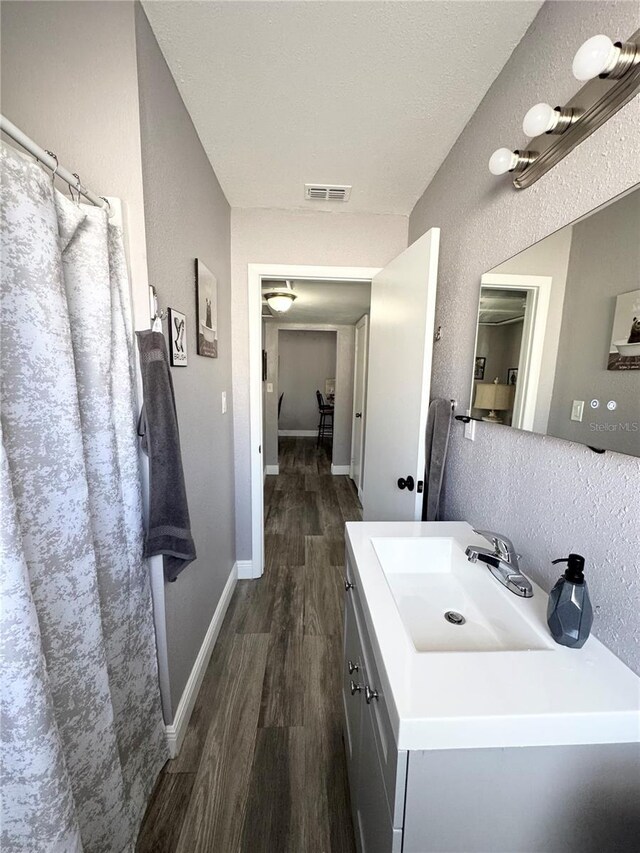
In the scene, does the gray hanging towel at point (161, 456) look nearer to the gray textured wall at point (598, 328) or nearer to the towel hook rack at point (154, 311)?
the towel hook rack at point (154, 311)

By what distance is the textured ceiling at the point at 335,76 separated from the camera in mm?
958

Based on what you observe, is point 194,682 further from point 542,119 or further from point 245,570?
point 542,119

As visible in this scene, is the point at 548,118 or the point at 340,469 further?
the point at 340,469

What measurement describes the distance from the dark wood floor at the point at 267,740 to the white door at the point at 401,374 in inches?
30.4

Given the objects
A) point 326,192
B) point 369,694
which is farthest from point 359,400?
point 369,694

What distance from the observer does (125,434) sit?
959mm

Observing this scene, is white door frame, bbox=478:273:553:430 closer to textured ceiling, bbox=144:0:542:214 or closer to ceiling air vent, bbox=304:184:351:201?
textured ceiling, bbox=144:0:542:214

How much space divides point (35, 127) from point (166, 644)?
5.49ft

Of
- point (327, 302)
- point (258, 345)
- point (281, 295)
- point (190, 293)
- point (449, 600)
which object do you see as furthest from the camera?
point (327, 302)

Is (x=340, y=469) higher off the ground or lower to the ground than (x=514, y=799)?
lower

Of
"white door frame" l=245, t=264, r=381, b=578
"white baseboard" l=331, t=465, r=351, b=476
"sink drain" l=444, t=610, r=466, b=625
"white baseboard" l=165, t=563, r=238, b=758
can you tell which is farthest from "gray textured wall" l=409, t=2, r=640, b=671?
"white baseboard" l=331, t=465, r=351, b=476

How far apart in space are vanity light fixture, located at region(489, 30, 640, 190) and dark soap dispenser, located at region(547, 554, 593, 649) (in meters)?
0.94

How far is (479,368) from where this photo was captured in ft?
3.94

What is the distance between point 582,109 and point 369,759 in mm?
1598
